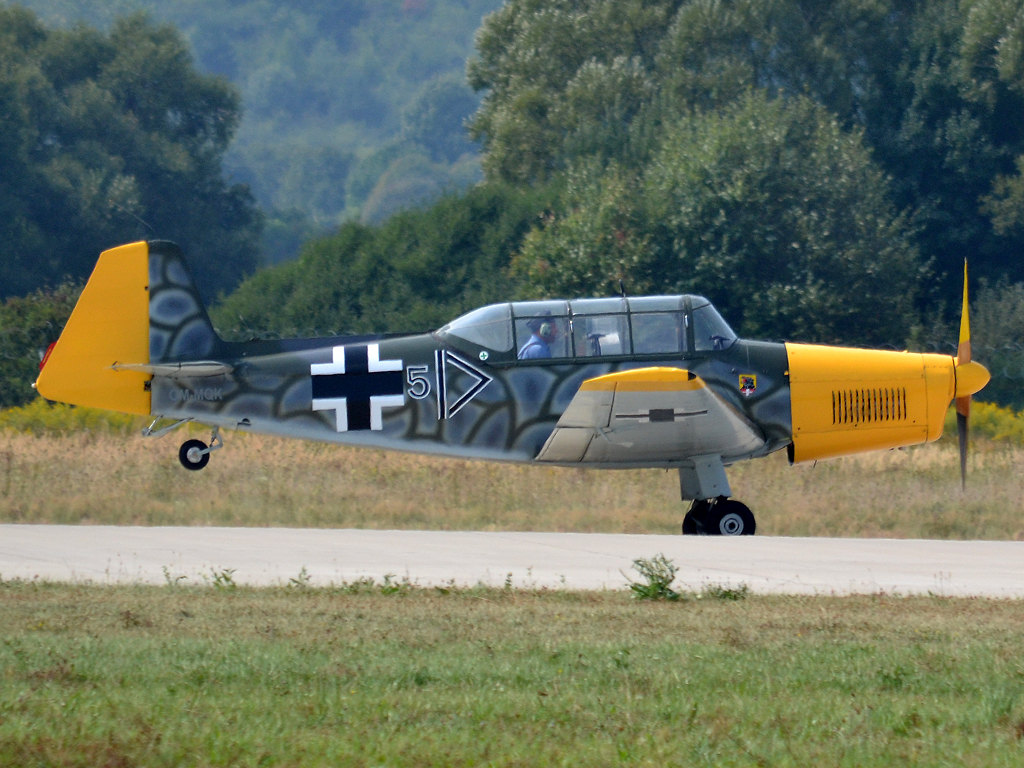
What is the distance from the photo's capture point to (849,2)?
152 feet

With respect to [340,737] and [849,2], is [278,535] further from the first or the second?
[849,2]

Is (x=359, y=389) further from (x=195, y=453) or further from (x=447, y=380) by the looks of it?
(x=195, y=453)

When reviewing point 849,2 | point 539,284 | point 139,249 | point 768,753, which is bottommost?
point 768,753

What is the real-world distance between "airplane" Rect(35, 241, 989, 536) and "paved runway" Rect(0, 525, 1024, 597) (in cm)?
A: 94

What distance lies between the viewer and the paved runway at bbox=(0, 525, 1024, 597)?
9945mm

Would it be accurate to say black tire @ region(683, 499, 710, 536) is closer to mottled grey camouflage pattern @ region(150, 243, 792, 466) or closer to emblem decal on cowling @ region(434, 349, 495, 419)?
mottled grey camouflage pattern @ region(150, 243, 792, 466)

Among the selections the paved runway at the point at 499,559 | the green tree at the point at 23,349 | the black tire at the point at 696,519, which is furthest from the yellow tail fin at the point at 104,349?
the green tree at the point at 23,349

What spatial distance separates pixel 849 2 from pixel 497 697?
44574 mm

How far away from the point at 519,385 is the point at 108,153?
50.0 metres

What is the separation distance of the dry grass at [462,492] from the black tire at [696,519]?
2.61 ft

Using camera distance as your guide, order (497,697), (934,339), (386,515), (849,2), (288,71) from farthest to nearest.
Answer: (288,71)
(849,2)
(934,339)
(386,515)
(497,697)

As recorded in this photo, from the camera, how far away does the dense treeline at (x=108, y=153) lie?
52.6 m

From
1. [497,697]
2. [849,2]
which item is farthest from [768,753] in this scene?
[849,2]

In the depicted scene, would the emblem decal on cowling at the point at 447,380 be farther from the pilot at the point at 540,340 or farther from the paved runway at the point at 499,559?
the paved runway at the point at 499,559
